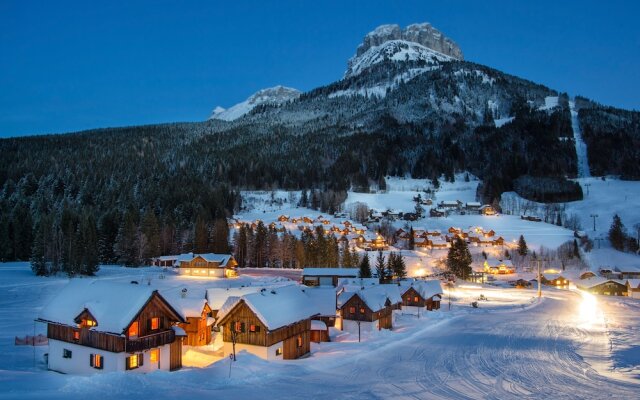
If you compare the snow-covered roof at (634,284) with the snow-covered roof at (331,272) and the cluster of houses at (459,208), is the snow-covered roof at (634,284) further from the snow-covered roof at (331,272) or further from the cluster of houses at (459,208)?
the cluster of houses at (459,208)

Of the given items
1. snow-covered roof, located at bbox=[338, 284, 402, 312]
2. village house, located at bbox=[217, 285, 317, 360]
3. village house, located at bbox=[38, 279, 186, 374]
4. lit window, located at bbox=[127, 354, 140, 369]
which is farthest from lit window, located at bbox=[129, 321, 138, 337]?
snow-covered roof, located at bbox=[338, 284, 402, 312]

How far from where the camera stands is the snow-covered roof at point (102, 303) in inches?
953

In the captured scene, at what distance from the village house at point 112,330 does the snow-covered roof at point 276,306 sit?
442cm

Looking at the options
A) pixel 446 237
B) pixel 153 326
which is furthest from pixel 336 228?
pixel 153 326

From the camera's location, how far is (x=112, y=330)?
2375cm

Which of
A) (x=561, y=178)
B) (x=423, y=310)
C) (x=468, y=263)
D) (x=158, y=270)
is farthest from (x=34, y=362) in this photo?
(x=561, y=178)

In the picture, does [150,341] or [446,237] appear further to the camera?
[446,237]

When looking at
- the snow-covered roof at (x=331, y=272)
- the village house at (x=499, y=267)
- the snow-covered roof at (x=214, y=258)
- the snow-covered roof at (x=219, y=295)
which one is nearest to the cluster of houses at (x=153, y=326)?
the snow-covered roof at (x=219, y=295)

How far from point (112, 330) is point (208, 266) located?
189 ft

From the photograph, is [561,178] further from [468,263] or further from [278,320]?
[278,320]

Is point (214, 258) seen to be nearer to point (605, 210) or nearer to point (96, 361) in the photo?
point (96, 361)

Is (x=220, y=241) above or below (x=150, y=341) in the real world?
above

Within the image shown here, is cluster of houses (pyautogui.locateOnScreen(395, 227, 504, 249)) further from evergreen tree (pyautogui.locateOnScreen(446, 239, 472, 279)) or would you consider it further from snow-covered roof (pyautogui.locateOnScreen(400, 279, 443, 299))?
snow-covered roof (pyautogui.locateOnScreen(400, 279, 443, 299))

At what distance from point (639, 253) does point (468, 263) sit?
50.7 meters
